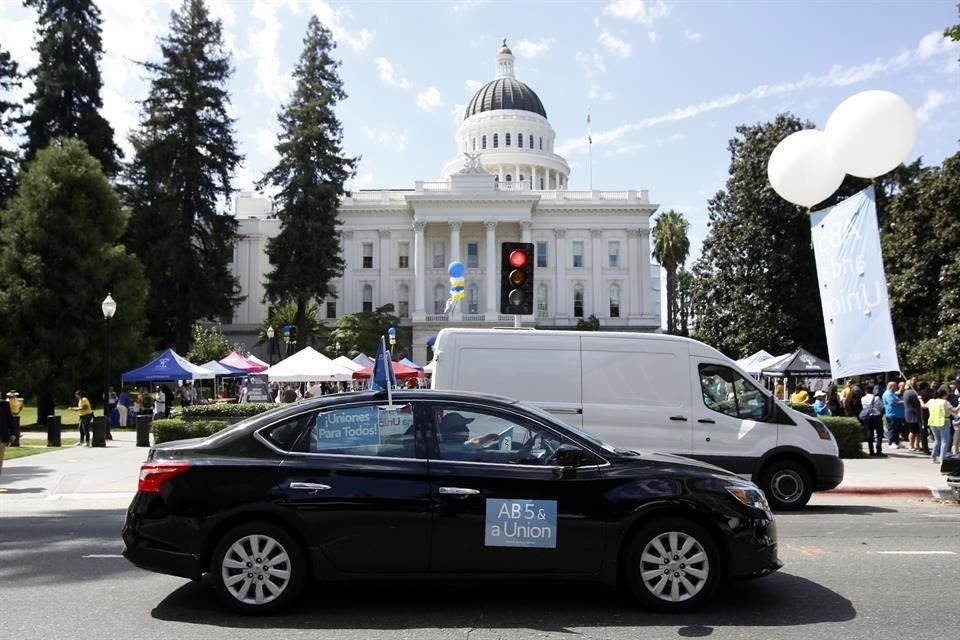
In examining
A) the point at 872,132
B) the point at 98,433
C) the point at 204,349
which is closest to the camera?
the point at 872,132

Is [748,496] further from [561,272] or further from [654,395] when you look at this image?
[561,272]

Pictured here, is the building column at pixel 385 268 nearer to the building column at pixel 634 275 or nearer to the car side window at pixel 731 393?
the building column at pixel 634 275

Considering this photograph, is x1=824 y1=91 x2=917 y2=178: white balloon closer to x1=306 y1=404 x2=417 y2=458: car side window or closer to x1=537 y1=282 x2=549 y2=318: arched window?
x1=306 y1=404 x2=417 y2=458: car side window

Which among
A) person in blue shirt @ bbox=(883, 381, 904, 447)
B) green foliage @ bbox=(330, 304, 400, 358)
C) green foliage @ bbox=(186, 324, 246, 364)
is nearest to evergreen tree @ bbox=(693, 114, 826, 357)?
person in blue shirt @ bbox=(883, 381, 904, 447)

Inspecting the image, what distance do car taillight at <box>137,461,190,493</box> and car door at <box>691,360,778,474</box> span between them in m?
7.42

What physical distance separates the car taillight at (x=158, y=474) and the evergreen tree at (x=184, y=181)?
4288cm

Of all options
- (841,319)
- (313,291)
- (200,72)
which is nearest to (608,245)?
(313,291)

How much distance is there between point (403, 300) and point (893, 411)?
61054mm

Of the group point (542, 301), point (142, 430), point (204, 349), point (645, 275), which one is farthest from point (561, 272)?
point (142, 430)

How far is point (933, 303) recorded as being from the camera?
1267 inches

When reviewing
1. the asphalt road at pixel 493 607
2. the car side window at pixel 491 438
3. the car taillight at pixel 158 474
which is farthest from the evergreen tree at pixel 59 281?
the car side window at pixel 491 438

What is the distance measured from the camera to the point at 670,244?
7425cm

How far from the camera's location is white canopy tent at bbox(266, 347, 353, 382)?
91.7 ft

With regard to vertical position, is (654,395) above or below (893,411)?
above
